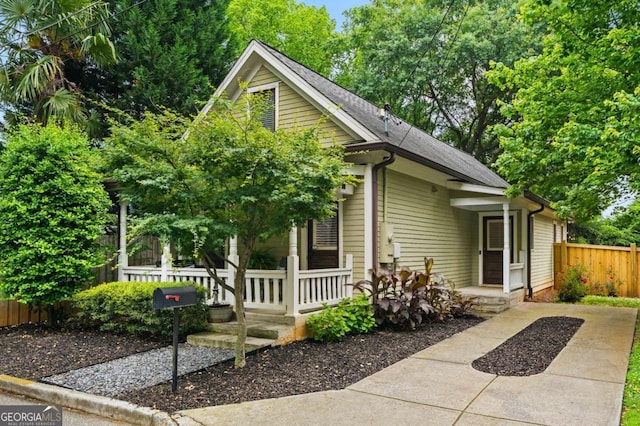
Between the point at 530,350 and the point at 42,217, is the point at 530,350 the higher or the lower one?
the lower one

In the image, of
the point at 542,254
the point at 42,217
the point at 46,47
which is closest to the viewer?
the point at 42,217

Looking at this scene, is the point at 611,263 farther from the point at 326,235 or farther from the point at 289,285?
the point at 289,285

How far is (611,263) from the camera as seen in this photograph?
560 inches

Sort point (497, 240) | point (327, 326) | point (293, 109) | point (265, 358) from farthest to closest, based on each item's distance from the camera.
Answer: point (497, 240), point (293, 109), point (327, 326), point (265, 358)

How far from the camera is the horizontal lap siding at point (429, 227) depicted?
9578mm

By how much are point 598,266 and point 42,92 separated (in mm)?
17261

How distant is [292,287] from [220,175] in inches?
103

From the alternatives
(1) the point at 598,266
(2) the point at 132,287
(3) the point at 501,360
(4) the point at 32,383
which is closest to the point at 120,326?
(2) the point at 132,287

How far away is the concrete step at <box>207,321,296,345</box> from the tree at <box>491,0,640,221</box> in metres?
5.16

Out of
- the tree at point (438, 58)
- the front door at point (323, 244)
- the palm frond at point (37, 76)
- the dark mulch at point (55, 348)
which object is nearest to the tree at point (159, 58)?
the palm frond at point (37, 76)

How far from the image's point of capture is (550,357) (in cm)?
620

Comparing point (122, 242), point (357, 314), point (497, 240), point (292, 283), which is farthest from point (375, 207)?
point (497, 240)

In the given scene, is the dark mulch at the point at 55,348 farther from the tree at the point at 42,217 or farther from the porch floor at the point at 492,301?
the porch floor at the point at 492,301

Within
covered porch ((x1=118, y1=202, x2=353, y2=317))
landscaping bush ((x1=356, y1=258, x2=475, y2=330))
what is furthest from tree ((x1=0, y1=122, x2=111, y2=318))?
landscaping bush ((x1=356, y1=258, x2=475, y2=330))
